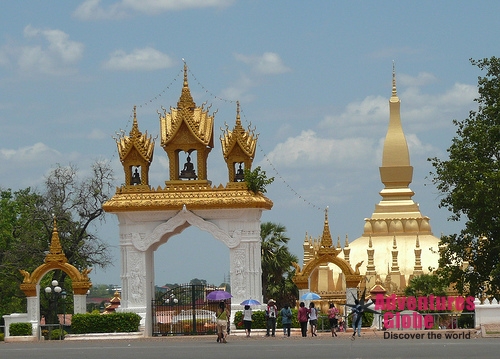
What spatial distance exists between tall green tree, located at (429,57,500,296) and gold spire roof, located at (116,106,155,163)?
33.2 ft

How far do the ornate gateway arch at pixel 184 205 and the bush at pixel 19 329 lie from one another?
3.35 m

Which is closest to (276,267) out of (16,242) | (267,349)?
(16,242)

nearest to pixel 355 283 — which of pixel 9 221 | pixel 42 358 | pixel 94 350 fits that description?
pixel 94 350

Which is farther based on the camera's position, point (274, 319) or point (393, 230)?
point (393, 230)

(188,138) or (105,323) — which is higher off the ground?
(188,138)

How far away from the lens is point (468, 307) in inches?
1759

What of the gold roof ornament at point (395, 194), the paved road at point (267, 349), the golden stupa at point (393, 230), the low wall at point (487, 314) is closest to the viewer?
the paved road at point (267, 349)

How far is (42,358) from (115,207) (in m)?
14.3

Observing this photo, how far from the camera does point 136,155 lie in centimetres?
4784

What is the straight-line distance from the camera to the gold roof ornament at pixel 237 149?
4722cm

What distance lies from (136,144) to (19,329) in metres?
7.74

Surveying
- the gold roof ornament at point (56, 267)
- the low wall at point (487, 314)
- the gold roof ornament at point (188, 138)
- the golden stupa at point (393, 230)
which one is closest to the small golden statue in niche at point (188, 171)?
the gold roof ornament at point (188, 138)

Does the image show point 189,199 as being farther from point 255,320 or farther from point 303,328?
point 303,328

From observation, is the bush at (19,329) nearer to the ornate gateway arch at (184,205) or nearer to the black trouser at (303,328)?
the ornate gateway arch at (184,205)
